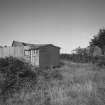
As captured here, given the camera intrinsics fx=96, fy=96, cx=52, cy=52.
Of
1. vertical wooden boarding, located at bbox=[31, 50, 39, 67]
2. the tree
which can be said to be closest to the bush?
vertical wooden boarding, located at bbox=[31, 50, 39, 67]

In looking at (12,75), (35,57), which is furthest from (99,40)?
(12,75)

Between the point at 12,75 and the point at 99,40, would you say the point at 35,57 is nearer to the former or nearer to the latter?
the point at 12,75

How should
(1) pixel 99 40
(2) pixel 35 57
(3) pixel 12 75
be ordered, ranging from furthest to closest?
(1) pixel 99 40 < (2) pixel 35 57 < (3) pixel 12 75

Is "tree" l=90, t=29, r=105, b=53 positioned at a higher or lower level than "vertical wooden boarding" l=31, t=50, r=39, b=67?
higher

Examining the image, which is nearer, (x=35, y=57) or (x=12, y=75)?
(x=12, y=75)

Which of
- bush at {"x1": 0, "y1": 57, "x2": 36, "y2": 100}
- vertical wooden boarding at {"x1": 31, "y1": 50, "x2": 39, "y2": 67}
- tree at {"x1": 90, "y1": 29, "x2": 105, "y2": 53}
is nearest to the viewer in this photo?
bush at {"x1": 0, "y1": 57, "x2": 36, "y2": 100}

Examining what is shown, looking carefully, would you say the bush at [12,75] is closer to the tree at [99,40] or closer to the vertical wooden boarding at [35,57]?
the vertical wooden boarding at [35,57]

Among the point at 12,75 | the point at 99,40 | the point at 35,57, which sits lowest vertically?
the point at 12,75

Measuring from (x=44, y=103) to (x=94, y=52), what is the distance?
18.7m

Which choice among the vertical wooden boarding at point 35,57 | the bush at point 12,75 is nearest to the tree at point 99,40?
the vertical wooden boarding at point 35,57

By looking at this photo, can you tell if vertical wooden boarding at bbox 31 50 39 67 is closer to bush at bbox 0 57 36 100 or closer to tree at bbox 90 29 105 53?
bush at bbox 0 57 36 100

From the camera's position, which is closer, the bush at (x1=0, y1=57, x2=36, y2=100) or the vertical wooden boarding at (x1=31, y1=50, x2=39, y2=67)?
the bush at (x1=0, y1=57, x2=36, y2=100)

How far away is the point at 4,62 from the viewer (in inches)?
154

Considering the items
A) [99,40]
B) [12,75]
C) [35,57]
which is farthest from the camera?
[99,40]
